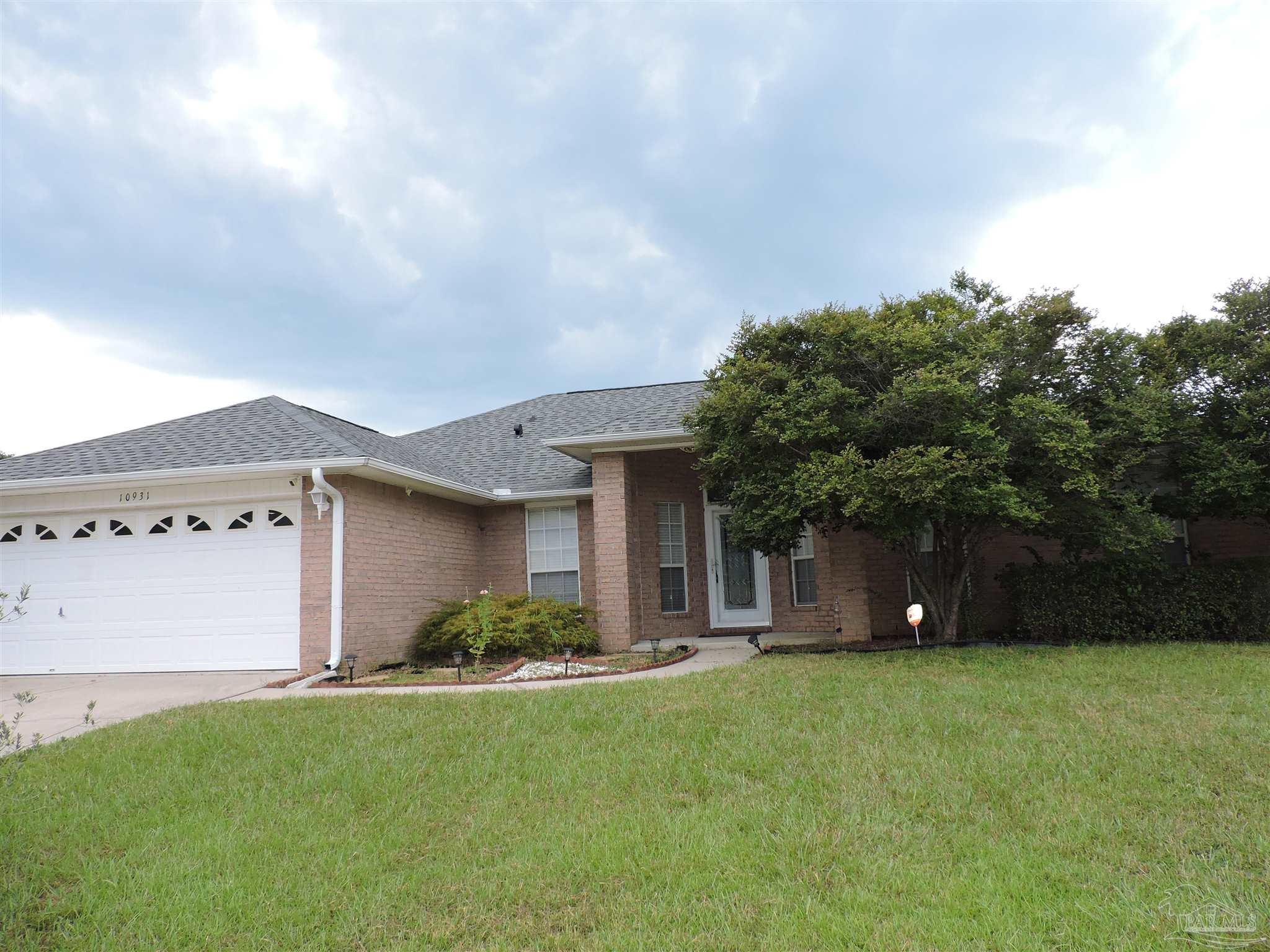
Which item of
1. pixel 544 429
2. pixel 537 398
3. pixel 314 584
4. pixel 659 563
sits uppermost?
pixel 537 398

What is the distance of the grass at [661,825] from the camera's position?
3.23 m

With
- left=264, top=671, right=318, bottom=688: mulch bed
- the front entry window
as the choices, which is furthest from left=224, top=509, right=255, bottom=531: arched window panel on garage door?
the front entry window

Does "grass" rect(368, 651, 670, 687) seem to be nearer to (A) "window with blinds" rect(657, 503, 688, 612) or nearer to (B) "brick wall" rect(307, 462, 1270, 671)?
(B) "brick wall" rect(307, 462, 1270, 671)

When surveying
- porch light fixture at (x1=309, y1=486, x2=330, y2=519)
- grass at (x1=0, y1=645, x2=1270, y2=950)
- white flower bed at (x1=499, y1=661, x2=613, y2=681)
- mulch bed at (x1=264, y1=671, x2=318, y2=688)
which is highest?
porch light fixture at (x1=309, y1=486, x2=330, y2=519)

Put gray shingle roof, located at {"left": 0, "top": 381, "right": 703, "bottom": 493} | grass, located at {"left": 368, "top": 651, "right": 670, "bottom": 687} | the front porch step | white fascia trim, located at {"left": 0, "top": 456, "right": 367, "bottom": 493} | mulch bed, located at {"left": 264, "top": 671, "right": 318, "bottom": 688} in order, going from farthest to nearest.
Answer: the front porch step
gray shingle roof, located at {"left": 0, "top": 381, "right": 703, "bottom": 493}
white fascia trim, located at {"left": 0, "top": 456, "right": 367, "bottom": 493}
mulch bed, located at {"left": 264, "top": 671, "right": 318, "bottom": 688}
grass, located at {"left": 368, "top": 651, "right": 670, "bottom": 687}

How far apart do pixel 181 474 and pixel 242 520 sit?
0.98m

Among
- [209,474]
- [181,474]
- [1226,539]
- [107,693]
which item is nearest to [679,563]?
[209,474]

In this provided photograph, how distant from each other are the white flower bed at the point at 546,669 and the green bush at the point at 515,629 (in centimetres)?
44

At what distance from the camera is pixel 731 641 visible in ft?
39.7

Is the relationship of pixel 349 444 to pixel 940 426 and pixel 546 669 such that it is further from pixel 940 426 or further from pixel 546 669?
pixel 940 426

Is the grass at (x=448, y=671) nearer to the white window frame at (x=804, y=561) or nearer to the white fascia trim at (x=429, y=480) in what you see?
the white fascia trim at (x=429, y=480)

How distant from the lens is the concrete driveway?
24.2 ft

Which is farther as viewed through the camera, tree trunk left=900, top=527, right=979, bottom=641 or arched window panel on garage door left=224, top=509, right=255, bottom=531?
arched window panel on garage door left=224, top=509, right=255, bottom=531

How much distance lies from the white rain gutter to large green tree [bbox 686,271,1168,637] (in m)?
4.90
